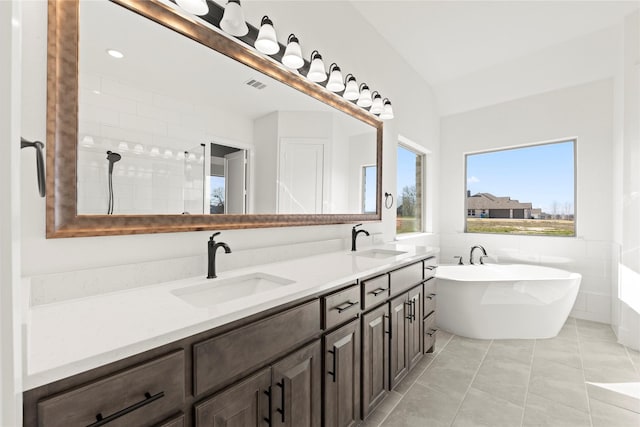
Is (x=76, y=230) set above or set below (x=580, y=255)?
above

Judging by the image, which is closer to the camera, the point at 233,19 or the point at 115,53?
the point at 115,53

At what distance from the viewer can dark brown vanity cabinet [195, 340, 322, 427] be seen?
34.5 inches

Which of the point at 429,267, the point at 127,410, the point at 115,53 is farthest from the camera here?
the point at 429,267

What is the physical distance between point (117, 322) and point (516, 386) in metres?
2.47

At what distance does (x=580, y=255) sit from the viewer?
3262 millimetres

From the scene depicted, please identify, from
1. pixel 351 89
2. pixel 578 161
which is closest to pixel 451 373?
pixel 351 89

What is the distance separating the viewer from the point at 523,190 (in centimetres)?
376

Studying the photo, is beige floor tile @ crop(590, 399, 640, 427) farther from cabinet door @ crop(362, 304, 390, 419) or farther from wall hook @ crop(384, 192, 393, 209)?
wall hook @ crop(384, 192, 393, 209)

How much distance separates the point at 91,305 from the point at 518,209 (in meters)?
4.41

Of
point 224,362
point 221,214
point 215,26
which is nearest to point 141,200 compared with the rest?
point 221,214

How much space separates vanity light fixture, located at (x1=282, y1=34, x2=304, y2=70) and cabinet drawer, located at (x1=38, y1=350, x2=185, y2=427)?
5.33 ft

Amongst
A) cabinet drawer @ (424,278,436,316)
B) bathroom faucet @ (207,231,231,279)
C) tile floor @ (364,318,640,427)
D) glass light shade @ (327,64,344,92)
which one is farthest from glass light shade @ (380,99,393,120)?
tile floor @ (364,318,640,427)

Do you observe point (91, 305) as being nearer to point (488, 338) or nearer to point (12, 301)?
point (12, 301)

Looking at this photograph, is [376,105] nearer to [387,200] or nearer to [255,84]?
[387,200]
